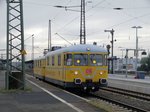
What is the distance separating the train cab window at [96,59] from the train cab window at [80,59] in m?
0.35

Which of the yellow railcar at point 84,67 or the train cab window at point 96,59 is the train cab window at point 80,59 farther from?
the train cab window at point 96,59

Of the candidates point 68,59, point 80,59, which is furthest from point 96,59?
point 68,59

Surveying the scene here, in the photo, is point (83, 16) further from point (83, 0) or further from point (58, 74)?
point (58, 74)

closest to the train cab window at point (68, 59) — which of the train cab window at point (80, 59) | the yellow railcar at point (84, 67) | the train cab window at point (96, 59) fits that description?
the yellow railcar at point (84, 67)

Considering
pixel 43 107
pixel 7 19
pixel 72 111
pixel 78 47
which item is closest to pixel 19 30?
pixel 7 19

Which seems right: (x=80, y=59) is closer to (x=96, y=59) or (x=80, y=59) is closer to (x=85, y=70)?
(x=85, y=70)

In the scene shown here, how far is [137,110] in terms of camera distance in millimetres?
16234

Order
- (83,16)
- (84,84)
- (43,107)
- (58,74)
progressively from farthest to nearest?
1. (83,16)
2. (58,74)
3. (84,84)
4. (43,107)

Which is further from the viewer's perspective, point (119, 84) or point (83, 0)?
point (83, 0)

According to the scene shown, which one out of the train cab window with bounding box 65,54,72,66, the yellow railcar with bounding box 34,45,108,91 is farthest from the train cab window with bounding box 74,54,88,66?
the train cab window with bounding box 65,54,72,66

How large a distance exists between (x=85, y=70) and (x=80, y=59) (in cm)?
75

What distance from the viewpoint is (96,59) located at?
2381 centimetres

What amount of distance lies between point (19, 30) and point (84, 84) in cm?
489

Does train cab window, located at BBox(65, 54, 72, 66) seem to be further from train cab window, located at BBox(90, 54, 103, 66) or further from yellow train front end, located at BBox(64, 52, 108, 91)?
train cab window, located at BBox(90, 54, 103, 66)
